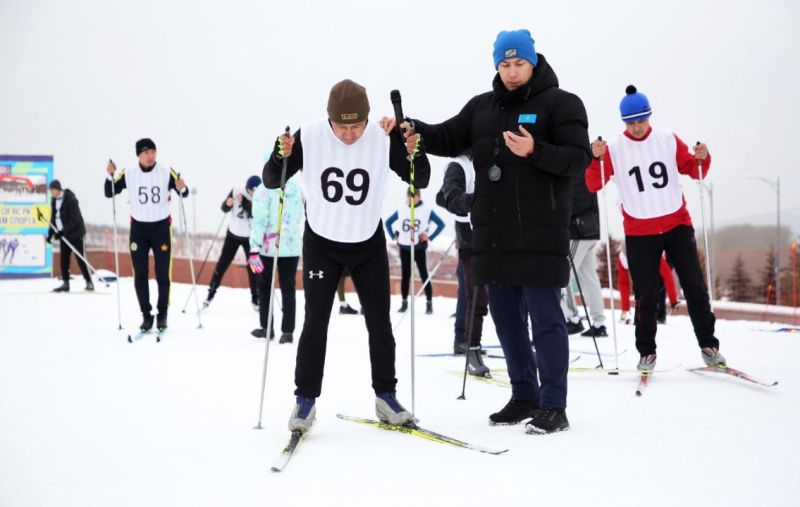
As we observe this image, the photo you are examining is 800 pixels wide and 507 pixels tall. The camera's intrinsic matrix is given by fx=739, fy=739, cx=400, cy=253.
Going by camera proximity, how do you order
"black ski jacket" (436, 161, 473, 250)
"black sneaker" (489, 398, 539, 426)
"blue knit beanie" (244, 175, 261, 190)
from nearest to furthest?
"black sneaker" (489, 398, 539, 426) < "black ski jacket" (436, 161, 473, 250) < "blue knit beanie" (244, 175, 261, 190)

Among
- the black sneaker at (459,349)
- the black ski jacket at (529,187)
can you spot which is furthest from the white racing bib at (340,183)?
the black sneaker at (459,349)

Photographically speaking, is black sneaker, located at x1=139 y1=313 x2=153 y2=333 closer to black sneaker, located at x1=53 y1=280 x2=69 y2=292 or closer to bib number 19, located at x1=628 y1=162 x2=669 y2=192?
bib number 19, located at x1=628 y1=162 x2=669 y2=192

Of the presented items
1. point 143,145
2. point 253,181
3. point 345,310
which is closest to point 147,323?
point 143,145

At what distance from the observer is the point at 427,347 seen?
6.88 meters

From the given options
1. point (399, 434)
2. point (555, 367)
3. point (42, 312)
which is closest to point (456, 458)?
point (399, 434)

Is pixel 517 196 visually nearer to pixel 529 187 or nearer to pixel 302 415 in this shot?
pixel 529 187

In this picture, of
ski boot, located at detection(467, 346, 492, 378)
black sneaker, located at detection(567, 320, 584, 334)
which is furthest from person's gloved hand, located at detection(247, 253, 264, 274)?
black sneaker, located at detection(567, 320, 584, 334)

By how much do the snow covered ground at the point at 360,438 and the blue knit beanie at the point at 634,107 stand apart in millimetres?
1760

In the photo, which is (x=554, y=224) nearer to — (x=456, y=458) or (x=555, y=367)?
(x=555, y=367)

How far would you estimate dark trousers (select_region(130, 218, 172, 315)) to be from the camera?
24.4 feet

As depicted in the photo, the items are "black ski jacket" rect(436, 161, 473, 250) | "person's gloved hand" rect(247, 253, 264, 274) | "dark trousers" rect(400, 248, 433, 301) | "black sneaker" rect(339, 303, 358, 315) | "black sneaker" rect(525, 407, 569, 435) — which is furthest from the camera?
"dark trousers" rect(400, 248, 433, 301)

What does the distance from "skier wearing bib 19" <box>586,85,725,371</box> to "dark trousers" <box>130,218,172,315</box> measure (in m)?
4.52

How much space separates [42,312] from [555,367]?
27.4 feet

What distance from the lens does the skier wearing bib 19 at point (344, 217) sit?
3.52 metres
